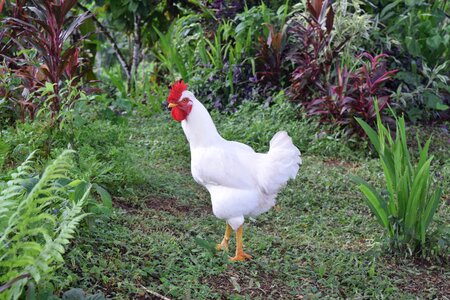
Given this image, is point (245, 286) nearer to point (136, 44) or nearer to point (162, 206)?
point (162, 206)

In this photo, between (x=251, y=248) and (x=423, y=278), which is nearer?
(x=423, y=278)

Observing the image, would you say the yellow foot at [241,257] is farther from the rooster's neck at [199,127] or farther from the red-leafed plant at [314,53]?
the red-leafed plant at [314,53]

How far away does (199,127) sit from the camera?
4.14 m

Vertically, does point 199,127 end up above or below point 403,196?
above

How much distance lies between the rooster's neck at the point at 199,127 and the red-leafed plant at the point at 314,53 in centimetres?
280

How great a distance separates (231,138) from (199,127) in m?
2.39

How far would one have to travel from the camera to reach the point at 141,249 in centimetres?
398

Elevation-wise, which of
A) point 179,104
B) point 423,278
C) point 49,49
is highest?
point 49,49

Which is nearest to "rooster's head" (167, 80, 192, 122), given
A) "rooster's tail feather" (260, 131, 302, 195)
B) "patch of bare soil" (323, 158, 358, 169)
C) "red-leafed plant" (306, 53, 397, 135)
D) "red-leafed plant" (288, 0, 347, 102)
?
"rooster's tail feather" (260, 131, 302, 195)

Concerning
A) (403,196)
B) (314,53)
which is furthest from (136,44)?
(403,196)

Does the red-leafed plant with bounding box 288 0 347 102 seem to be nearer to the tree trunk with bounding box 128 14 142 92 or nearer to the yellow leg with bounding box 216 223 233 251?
the tree trunk with bounding box 128 14 142 92

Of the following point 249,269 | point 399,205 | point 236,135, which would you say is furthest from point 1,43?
point 399,205

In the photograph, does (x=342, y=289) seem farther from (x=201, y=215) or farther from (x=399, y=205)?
(x=201, y=215)

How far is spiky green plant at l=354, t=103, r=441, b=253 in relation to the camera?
418 centimetres
